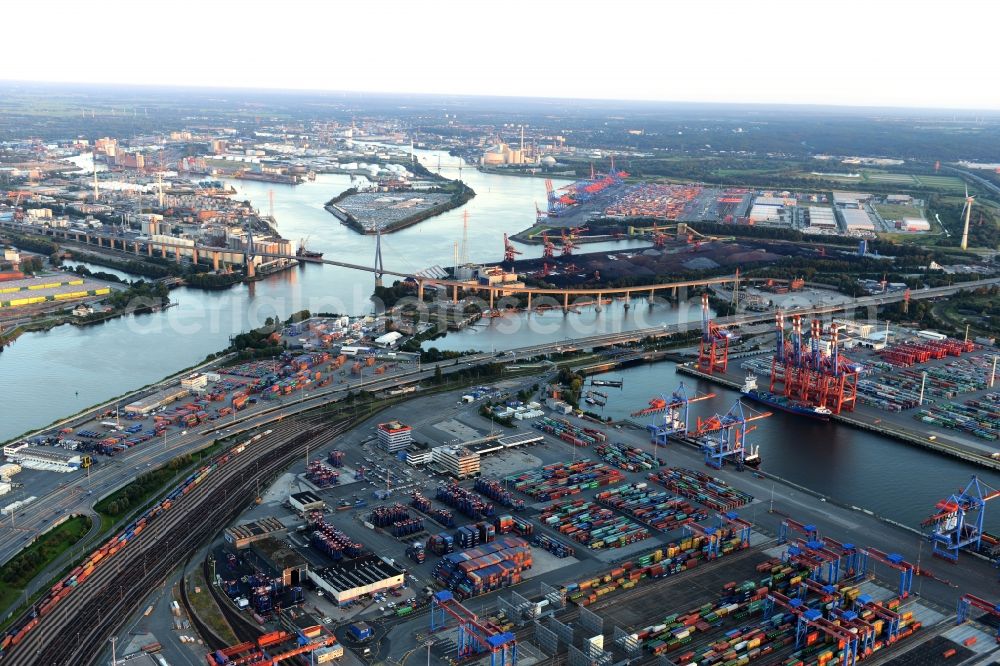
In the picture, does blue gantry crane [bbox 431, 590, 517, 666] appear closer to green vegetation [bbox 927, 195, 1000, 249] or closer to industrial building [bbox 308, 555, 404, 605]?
industrial building [bbox 308, 555, 404, 605]

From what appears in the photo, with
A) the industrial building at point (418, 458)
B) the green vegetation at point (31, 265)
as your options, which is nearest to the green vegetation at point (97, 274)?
the green vegetation at point (31, 265)

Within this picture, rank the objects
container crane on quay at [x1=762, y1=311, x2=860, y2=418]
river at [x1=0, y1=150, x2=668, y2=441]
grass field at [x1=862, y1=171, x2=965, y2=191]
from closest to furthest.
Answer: container crane on quay at [x1=762, y1=311, x2=860, y2=418]
river at [x1=0, y1=150, x2=668, y2=441]
grass field at [x1=862, y1=171, x2=965, y2=191]

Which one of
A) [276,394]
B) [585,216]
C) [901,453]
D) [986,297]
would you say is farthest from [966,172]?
[276,394]

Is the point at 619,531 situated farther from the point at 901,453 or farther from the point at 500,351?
the point at 500,351

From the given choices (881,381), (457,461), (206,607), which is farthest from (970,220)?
(206,607)

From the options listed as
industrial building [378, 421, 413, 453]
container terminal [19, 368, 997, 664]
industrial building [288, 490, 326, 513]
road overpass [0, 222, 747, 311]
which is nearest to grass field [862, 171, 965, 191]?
road overpass [0, 222, 747, 311]

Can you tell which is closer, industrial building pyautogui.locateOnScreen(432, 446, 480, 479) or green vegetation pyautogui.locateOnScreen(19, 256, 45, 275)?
industrial building pyautogui.locateOnScreen(432, 446, 480, 479)
